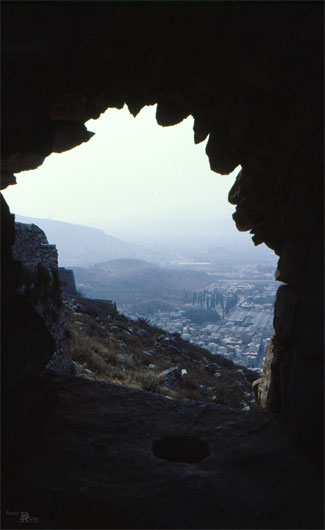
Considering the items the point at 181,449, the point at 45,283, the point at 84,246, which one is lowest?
the point at 181,449

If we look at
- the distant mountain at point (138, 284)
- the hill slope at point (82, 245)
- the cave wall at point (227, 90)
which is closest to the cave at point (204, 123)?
the cave wall at point (227, 90)

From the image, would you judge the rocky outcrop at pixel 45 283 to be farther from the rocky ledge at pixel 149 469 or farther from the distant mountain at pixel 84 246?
the distant mountain at pixel 84 246

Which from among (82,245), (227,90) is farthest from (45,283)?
(82,245)

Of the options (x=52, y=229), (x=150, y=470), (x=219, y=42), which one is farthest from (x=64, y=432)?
(x=52, y=229)

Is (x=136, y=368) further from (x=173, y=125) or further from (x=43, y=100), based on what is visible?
(x=43, y=100)

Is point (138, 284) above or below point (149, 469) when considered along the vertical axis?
below

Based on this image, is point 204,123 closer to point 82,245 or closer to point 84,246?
point 84,246
